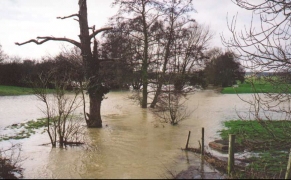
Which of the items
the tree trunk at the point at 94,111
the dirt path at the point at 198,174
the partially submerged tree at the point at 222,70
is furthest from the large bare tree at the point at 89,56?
the partially submerged tree at the point at 222,70

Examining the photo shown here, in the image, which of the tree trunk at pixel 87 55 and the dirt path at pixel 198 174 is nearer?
the dirt path at pixel 198 174

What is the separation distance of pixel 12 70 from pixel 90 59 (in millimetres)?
41857

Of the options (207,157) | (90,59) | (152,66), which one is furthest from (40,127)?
(152,66)

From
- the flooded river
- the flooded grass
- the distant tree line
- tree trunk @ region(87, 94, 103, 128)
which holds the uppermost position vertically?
the distant tree line

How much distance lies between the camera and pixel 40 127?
64.8 feet

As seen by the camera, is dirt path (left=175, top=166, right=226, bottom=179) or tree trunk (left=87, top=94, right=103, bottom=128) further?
tree trunk (left=87, top=94, right=103, bottom=128)

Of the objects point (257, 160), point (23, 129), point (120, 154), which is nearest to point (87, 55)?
point (23, 129)

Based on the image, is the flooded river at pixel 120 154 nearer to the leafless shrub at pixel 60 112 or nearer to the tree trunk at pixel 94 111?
the leafless shrub at pixel 60 112

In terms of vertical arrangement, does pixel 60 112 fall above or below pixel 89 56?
below

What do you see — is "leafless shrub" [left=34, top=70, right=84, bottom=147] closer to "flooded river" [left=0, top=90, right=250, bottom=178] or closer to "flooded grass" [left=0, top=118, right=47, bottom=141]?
"flooded river" [left=0, top=90, right=250, bottom=178]

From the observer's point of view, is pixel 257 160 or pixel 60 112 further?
pixel 60 112

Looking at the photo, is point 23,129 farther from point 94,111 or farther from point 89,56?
point 89,56

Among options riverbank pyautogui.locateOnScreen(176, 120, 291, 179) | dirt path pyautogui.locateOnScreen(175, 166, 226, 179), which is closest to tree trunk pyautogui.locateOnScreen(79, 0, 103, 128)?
riverbank pyautogui.locateOnScreen(176, 120, 291, 179)

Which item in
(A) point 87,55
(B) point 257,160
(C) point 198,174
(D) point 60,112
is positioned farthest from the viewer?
(A) point 87,55
